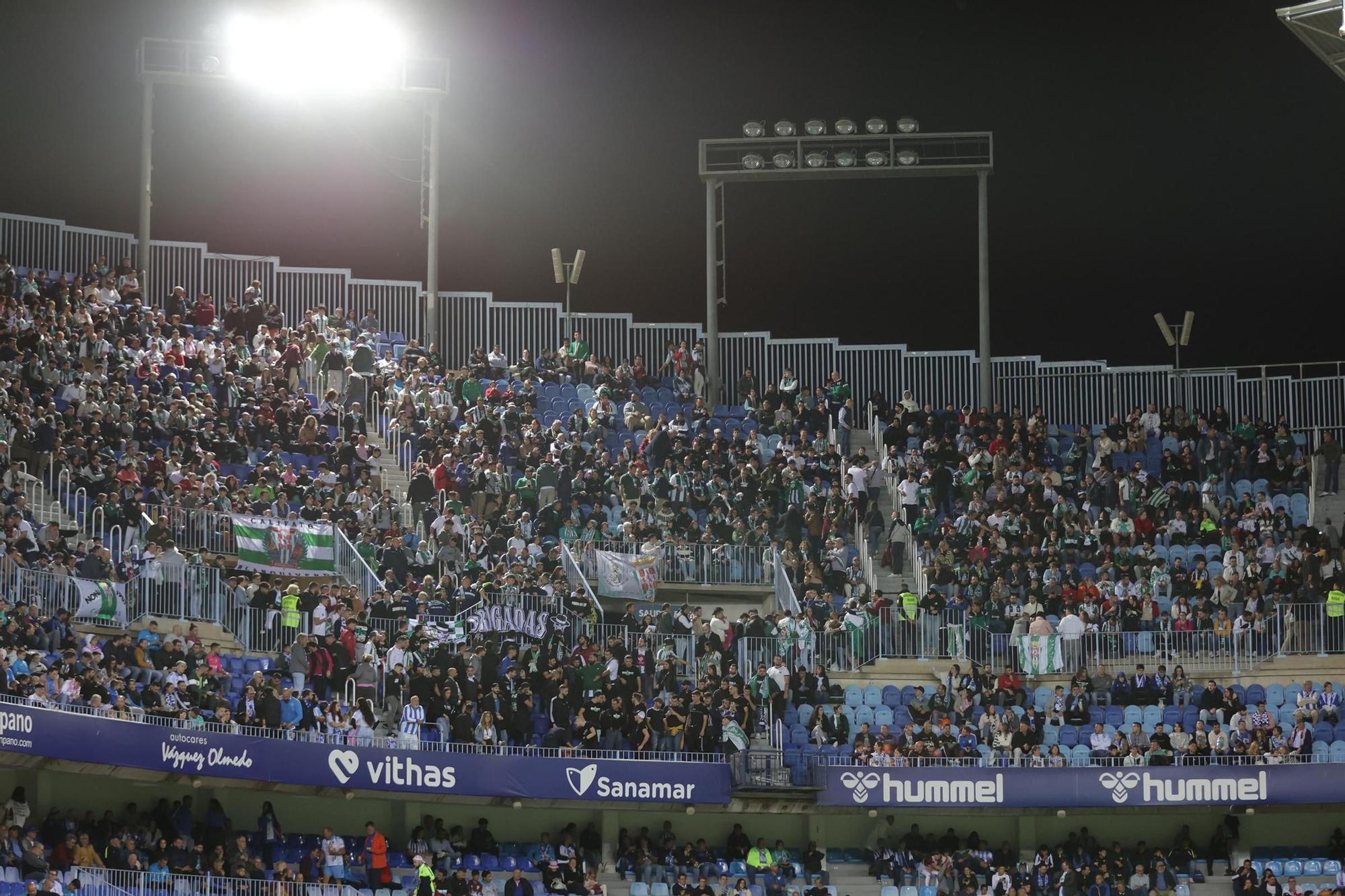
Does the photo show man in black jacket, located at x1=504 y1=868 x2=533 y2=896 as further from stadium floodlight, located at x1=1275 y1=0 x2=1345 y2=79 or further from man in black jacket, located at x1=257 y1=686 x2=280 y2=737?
stadium floodlight, located at x1=1275 y1=0 x2=1345 y2=79

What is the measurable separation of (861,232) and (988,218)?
311cm

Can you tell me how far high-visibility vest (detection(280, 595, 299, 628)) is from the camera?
32344 millimetres

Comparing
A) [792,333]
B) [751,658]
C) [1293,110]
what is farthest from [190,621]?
[1293,110]

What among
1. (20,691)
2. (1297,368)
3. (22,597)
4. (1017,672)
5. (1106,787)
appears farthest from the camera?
(1297,368)

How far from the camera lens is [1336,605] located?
36312 millimetres

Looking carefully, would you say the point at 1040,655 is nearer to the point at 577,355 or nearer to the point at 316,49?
the point at 577,355

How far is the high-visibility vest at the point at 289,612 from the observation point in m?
32.3

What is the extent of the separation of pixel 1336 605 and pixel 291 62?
2349 cm

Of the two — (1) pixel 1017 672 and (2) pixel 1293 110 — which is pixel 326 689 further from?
(2) pixel 1293 110

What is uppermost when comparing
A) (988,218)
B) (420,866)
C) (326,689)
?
(988,218)

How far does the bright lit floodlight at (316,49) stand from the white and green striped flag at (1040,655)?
62.8ft

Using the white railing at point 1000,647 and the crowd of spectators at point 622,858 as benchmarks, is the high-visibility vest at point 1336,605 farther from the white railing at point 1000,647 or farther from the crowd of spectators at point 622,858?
the crowd of spectators at point 622,858

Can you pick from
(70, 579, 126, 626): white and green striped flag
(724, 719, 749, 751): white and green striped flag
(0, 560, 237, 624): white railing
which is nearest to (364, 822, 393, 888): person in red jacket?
(0, 560, 237, 624): white railing

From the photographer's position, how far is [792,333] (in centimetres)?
5209
